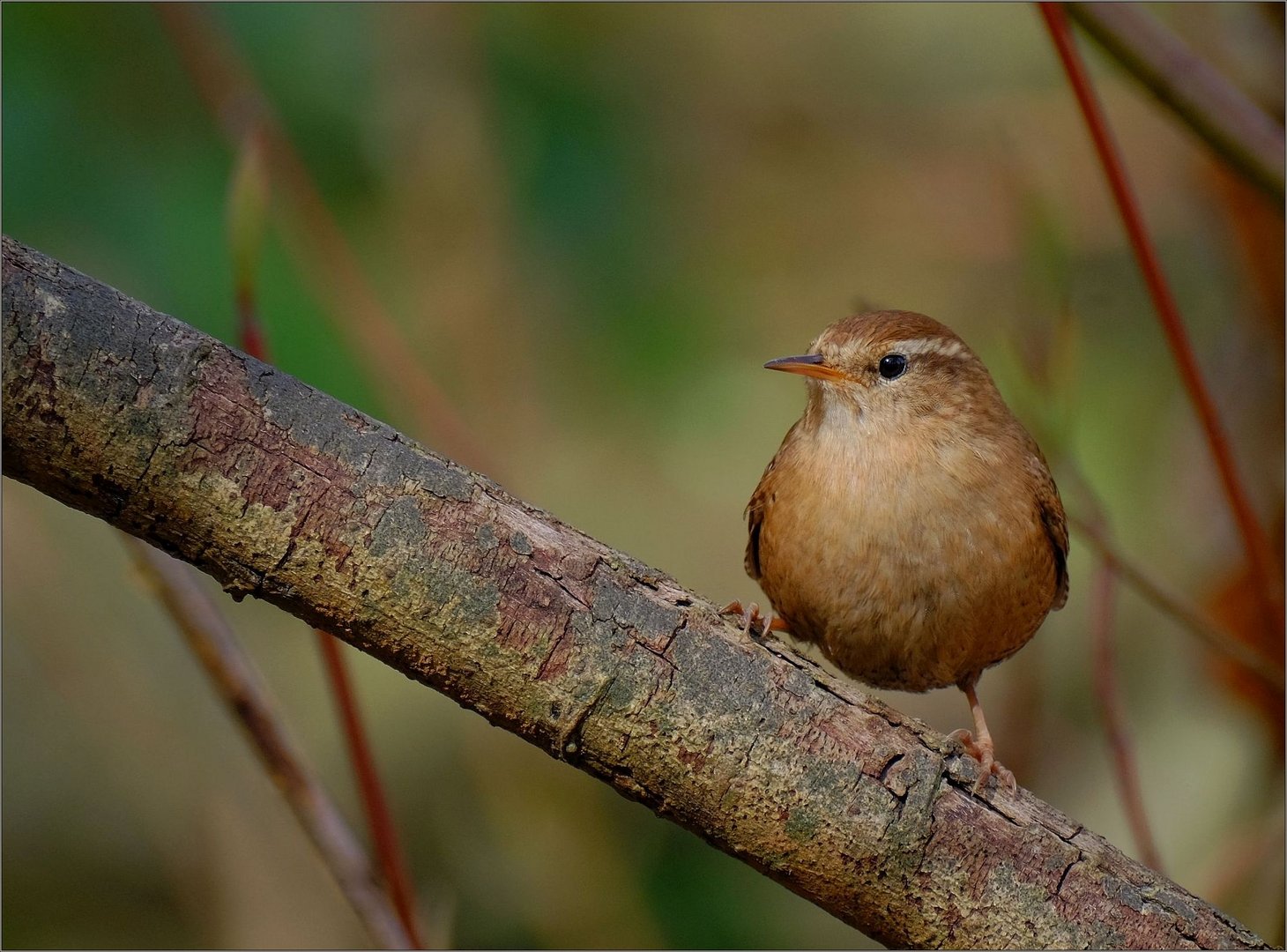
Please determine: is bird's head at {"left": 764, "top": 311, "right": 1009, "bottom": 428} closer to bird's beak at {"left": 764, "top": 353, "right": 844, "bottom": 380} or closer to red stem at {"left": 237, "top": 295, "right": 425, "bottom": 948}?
bird's beak at {"left": 764, "top": 353, "right": 844, "bottom": 380}

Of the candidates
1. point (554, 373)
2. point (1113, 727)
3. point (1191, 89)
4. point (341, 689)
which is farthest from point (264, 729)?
point (1191, 89)

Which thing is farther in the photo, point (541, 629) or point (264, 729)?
point (264, 729)

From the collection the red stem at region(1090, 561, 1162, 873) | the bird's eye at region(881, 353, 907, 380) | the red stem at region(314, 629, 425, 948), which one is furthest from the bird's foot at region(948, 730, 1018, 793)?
the red stem at region(314, 629, 425, 948)

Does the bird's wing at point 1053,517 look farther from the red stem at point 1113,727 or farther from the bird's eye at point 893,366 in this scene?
the bird's eye at point 893,366

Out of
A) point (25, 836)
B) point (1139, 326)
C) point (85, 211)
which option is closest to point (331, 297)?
point (85, 211)

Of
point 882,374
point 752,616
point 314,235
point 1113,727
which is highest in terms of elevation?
point 882,374

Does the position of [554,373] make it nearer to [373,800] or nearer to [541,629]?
[373,800]
